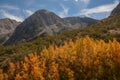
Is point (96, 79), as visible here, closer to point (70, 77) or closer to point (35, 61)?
point (70, 77)

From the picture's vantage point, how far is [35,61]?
146000 millimetres

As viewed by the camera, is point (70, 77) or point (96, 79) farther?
point (70, 77)

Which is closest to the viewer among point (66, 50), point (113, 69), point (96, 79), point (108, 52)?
point (96, 79)

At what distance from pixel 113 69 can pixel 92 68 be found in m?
9.42

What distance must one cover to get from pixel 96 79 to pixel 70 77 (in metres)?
16.6

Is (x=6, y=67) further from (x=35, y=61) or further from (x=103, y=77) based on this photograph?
(x=103, y=77)

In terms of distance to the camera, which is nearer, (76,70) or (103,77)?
(103,77)

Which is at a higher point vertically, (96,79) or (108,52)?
(108,52)

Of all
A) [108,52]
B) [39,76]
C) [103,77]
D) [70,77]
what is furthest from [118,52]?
[39,76]

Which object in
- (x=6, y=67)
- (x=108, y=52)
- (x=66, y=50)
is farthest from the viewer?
(x=6, y=67)

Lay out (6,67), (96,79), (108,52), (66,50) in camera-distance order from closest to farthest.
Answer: (96,79), (108,52), (66,50), (6,67)

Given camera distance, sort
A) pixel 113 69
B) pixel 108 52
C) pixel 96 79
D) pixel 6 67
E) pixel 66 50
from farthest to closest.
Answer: pixel 6 67
pixel 66 50
pixel 108 52
pixel 113 69
pixel 96 79

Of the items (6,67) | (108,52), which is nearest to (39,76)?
(108,52)

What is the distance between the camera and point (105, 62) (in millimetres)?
118500
